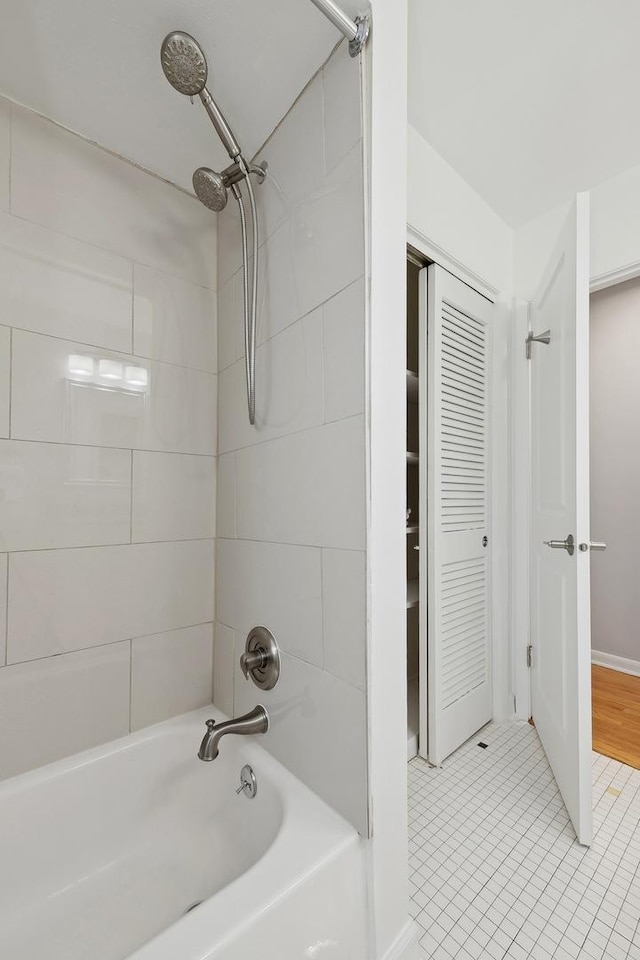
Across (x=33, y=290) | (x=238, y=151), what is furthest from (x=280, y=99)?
(x=33, y=290)

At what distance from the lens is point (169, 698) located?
1247mm

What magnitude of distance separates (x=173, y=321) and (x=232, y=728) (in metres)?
1.11

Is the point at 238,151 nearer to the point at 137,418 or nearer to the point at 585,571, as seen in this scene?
the point at 137,418

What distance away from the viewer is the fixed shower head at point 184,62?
849 millimetres

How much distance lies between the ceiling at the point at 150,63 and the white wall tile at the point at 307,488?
807mm

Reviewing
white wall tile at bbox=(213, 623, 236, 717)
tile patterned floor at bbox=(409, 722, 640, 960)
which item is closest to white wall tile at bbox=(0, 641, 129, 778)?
white wall tile at bbox=(213, 623, 236, 717)

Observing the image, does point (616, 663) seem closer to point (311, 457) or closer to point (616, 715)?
point (616, 715)

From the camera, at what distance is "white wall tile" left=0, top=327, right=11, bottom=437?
0.99 meters

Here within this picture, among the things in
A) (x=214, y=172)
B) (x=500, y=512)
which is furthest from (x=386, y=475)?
(x=500, y=512)

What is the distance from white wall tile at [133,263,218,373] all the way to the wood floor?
210cm

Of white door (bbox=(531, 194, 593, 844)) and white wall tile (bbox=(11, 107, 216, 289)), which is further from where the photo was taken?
white door (bbox=(531, 194, 593, 844))

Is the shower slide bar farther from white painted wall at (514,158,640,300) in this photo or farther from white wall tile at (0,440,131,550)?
white painted wall at (514,158,640,300)

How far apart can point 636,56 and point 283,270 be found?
128cm

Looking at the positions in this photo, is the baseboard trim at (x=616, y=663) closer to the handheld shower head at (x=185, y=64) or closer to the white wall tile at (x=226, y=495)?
the white wall tile at (x=226, y=495)
